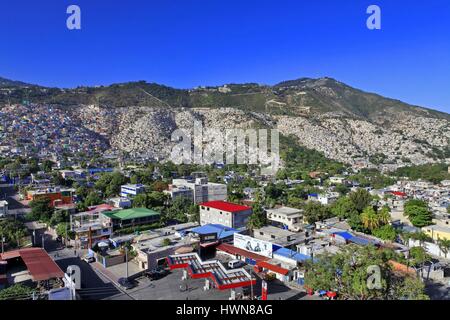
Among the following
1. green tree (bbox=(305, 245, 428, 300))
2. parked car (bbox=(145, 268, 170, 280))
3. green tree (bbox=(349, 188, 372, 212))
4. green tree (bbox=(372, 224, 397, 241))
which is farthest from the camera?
green tree (bbox=(349, 188, 372, 212))

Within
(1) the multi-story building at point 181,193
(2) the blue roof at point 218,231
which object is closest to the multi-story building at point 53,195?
(1) the multi-story building at point 181,193

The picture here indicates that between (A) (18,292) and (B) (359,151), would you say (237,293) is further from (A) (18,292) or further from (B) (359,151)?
(B) (359,151)

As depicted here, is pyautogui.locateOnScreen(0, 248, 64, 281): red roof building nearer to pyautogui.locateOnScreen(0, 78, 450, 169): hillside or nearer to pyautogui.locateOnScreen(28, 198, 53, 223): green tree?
pyautogui.locateOnScreen(28, 198, 53, 223): green tree

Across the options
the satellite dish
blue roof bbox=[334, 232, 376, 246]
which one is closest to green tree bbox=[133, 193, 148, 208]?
the satellite dish

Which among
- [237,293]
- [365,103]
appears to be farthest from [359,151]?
[237,293]

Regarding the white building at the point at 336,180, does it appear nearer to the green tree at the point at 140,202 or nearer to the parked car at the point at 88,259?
the green tree at the point at 140,202

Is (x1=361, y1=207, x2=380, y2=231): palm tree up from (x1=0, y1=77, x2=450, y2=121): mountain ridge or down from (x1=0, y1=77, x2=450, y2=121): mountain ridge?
down

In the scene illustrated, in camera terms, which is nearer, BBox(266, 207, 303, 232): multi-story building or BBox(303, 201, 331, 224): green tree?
BBox(266, 207, 303, 232): multi-story building
